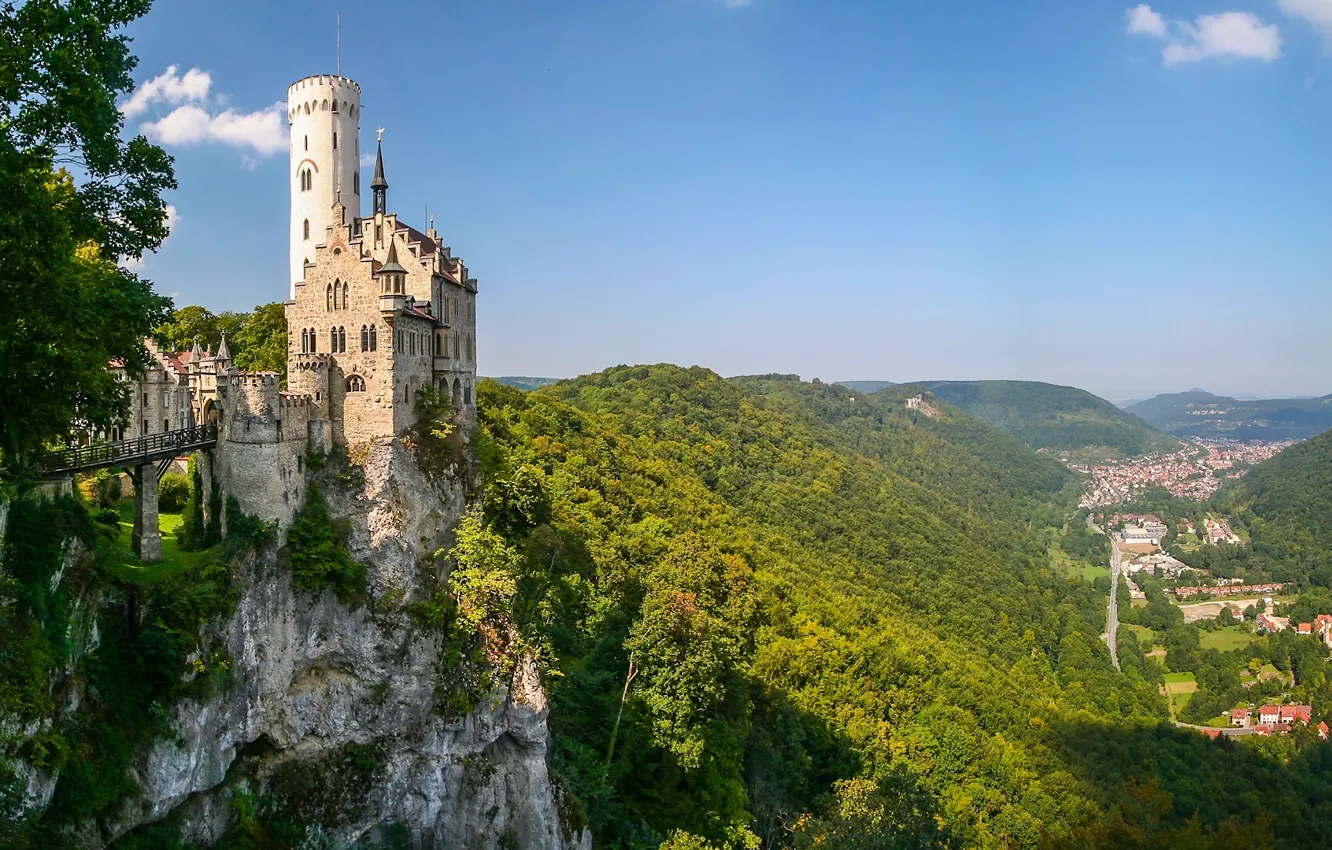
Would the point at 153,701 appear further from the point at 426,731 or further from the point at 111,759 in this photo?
the point at 426,731

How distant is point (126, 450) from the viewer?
2502cm

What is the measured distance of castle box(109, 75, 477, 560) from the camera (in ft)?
88.9

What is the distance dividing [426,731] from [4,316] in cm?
1897

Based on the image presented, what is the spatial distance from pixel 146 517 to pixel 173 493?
9254 mm

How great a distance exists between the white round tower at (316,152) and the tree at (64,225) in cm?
1679

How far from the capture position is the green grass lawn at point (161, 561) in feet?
76.3

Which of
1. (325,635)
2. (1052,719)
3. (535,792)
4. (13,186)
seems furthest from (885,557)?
(13,186)

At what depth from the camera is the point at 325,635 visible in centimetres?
2845

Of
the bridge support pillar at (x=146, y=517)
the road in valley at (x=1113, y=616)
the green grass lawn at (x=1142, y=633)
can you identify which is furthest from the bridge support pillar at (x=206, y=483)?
the green grass lawn at (x=1142, y=633)

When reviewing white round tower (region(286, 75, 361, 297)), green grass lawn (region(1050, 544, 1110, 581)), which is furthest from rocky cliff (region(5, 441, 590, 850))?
green grass lawn (region(1050, 544, 1110, 581))

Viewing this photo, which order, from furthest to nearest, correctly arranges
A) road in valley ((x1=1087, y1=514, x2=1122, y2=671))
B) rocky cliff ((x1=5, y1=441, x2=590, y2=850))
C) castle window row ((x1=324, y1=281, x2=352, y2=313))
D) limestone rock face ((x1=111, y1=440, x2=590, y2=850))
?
road in valley ((x1=1087, y1=514, x2=1122, y2=671)) < castle window row ((x1=324, y1=281, x2=352, y2=313)) < limestone rock face ((x1=111, y1=440, x2=590, y2=850)) < rocky cliff ((x1=5, y1=441, x2=590, y2=850))

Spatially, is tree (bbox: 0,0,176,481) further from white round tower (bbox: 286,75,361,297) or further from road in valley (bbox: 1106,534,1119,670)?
road in valley (bbox: 1106,534,1119,670)

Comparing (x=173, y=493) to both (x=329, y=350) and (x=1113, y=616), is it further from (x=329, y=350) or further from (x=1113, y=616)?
(x=1113, y=616)

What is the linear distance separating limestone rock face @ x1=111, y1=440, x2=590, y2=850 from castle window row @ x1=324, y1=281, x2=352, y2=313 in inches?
212
